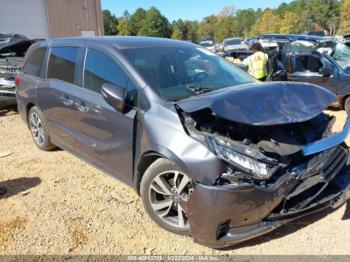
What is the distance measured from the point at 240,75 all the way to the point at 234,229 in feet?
6.62

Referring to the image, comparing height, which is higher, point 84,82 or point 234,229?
point 84,82

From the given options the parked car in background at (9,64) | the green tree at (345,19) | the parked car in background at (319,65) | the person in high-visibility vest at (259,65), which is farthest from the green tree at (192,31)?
the person in high-visibility vest at (259,65)

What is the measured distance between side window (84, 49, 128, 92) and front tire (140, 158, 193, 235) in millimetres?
964

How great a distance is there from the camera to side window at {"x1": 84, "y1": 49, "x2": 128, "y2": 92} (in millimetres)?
3641

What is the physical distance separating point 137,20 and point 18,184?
93.6m

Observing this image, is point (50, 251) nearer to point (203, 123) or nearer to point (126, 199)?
point (126, 199)

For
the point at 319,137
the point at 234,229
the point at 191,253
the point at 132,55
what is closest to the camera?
the point at 234,229

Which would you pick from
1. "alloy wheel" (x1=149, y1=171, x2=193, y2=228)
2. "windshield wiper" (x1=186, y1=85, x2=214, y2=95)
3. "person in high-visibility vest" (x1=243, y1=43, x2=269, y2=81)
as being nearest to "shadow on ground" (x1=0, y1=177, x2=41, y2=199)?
"alloy wheel" (x1=149, y1=171, x2=193, y2=228)

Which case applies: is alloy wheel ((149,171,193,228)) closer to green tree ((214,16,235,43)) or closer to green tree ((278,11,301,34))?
green tree ((278,11,301,34))

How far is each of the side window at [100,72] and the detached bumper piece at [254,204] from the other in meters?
1.49

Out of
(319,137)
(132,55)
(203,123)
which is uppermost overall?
(132,55)

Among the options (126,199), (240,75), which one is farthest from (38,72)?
(240,75)

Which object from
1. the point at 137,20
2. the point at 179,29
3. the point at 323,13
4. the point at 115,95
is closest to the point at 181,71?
the point at 115,95

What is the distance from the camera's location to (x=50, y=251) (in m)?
3.13
